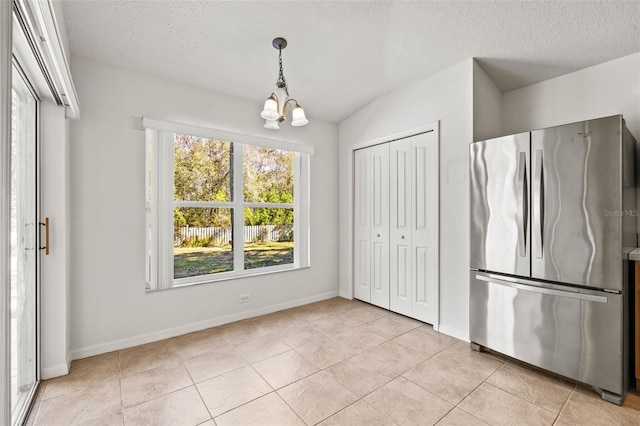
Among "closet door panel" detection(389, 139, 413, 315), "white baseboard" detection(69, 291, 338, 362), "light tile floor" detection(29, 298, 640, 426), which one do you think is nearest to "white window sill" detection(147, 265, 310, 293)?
"white baseboard" detection(69, 291, 338, 362)

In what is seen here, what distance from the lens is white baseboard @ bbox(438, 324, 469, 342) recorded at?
2888 mm

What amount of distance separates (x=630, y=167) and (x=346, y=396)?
2.61 m

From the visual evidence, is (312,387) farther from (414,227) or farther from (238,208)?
(238,208)

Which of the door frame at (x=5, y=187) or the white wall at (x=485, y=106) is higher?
Answer: the white wall at (x=485, y=106)

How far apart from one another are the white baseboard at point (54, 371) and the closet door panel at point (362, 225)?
10.1 feet

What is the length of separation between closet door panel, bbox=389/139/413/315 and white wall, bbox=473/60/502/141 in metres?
0.74

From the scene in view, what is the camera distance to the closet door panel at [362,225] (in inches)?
157

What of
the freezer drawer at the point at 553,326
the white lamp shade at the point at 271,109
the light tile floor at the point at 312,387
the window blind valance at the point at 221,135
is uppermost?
the window blind valance at the point at 221,135

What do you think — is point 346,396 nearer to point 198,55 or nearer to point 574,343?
point 574,343

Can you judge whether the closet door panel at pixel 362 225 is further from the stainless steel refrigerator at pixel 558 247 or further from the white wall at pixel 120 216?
the white wall at pixel 120 216

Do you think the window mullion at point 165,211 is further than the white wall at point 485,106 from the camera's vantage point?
Yes

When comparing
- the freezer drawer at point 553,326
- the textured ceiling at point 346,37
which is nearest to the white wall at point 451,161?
the textured ceiling at point 346,37

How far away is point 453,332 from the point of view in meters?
2.98

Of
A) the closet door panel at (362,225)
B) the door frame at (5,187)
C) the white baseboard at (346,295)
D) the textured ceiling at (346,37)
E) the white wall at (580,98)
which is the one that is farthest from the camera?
the white baseboard at (346,295)
